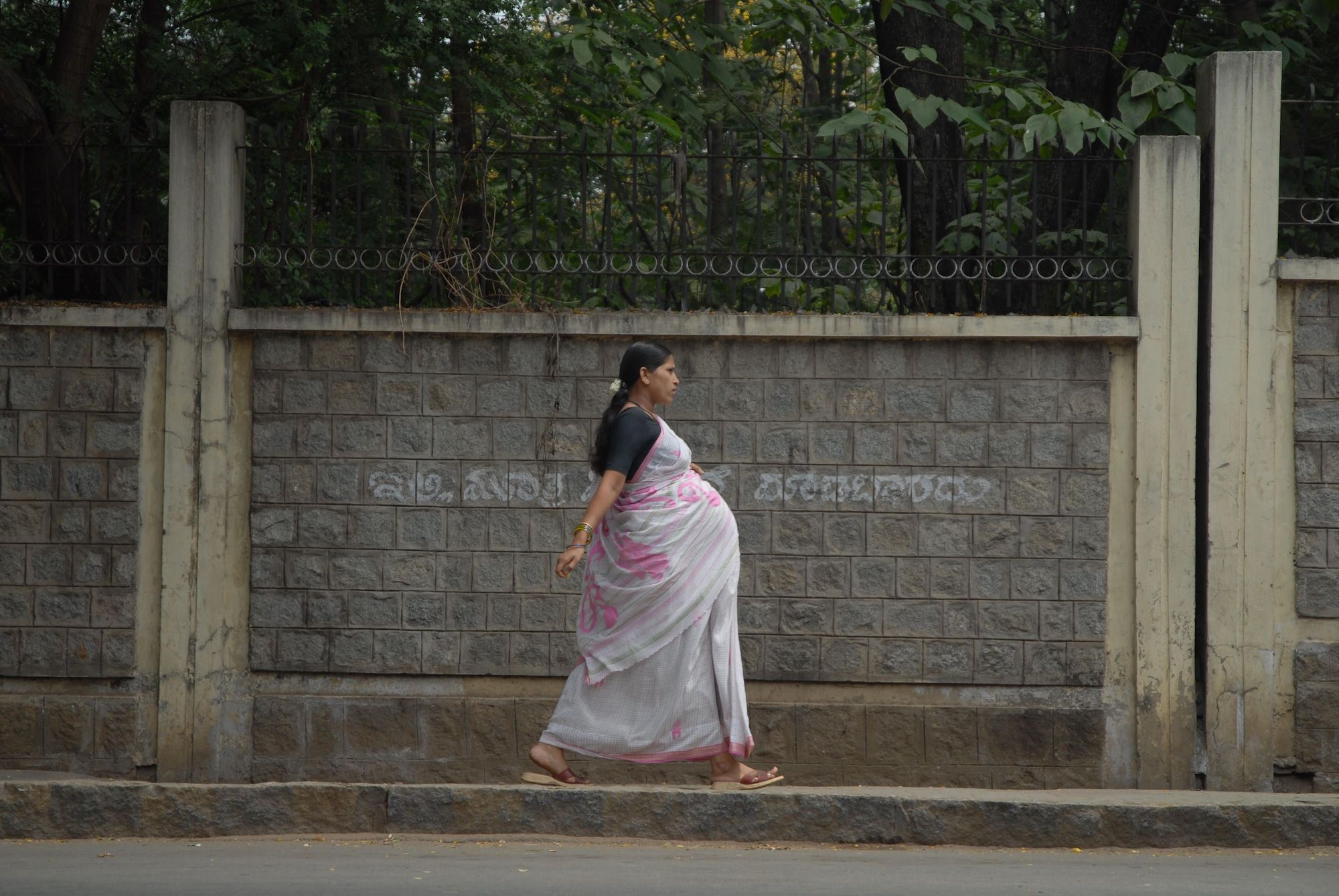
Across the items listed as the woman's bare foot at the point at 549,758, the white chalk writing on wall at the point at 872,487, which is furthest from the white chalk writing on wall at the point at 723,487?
the woman's bare foot at the point at 549,758

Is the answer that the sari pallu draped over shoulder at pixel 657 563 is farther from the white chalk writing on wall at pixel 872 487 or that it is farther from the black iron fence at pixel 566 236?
the black iron fence at pixel 566 236

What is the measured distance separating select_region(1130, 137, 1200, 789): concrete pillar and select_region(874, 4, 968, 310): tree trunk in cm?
83

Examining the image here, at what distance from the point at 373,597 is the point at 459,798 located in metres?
1.52

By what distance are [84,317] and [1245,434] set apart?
504 cm

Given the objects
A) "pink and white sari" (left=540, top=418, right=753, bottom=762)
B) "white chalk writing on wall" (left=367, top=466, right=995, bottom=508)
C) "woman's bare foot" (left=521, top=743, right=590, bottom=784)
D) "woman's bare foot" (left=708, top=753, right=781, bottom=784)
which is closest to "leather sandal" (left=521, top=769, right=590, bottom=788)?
"woman's bare foot" (left=521, top=743, right=590, bottom=784)

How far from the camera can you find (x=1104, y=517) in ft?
20.3

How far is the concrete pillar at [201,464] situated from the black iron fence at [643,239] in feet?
0.70

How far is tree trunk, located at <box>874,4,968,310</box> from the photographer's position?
6.45 m

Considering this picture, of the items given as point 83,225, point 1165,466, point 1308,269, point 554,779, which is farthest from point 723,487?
point 83,225

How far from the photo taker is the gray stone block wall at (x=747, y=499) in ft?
20.3

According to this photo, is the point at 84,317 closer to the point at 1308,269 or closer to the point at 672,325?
the point at 672,325

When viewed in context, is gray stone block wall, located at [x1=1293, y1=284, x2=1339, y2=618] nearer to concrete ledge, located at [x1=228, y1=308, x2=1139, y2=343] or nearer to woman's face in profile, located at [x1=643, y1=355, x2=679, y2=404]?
concrete ledge, located at [x1=228, y1=308, x2=1139, y2=343]

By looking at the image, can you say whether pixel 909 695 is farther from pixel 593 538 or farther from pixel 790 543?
pixel 593 538

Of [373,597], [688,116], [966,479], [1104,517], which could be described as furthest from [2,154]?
[1104,517]
